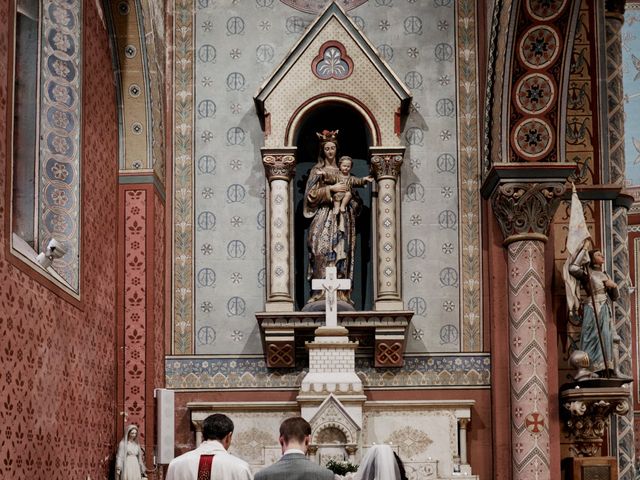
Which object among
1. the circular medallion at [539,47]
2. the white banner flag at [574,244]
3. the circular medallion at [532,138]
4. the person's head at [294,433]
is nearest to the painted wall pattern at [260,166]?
the circular medallion at [532,138]

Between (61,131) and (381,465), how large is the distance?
4000 mm

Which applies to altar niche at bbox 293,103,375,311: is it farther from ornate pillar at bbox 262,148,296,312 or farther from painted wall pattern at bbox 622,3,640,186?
painted wall pattern at bbox 622,3,640,186

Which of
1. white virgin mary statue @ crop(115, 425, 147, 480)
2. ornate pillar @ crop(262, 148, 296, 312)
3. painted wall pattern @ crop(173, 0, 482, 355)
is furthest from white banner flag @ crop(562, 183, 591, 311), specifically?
white virgin mary statue @ crop(115, 425, 147, 480)

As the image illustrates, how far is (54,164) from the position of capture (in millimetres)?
10742

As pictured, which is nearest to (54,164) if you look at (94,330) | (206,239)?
(94,330)

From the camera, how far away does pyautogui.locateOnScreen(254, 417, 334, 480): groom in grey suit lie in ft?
22.1

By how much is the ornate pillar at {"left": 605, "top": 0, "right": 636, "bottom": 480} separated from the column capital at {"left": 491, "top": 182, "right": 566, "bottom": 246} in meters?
0.99

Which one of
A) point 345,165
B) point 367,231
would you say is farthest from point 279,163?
point 367,231

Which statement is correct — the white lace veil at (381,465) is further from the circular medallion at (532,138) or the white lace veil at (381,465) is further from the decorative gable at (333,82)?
the decorative gable at (333,82)

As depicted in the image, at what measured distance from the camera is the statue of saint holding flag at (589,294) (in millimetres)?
13133

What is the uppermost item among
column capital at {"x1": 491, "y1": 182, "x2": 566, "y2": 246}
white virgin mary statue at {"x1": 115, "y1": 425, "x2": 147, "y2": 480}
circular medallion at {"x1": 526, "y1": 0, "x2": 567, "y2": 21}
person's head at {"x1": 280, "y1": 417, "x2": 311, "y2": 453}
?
circular medallion at {"x1": 526, "y1": 0, "x2": 567, "y2": 21}

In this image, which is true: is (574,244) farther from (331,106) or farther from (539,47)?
(331,106)

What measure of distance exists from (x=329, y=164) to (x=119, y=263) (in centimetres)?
248

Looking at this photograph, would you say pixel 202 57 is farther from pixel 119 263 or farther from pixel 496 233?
pixel 496 233
